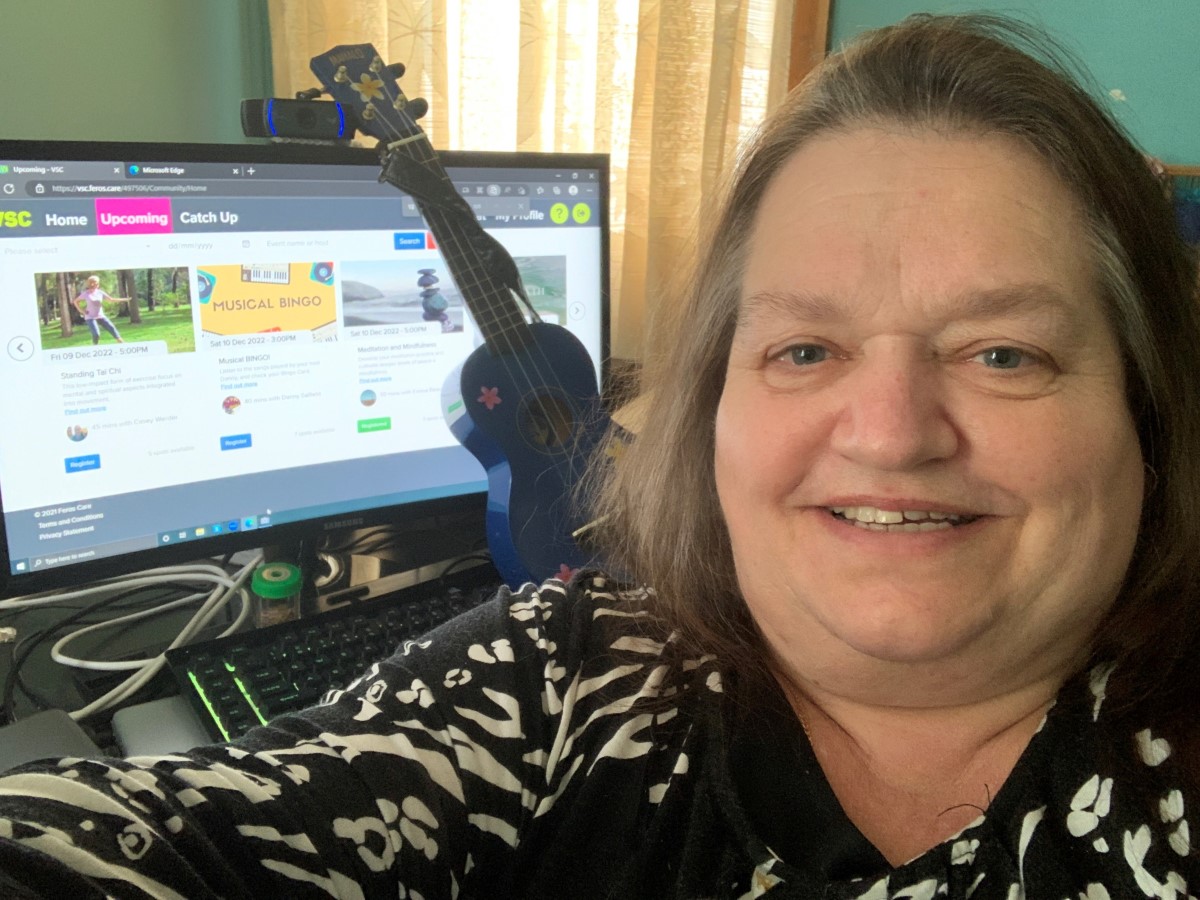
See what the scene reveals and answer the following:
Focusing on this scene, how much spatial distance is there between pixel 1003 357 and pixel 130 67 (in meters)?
1.35

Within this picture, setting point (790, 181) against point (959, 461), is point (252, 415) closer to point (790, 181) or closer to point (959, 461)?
point (790, 181)

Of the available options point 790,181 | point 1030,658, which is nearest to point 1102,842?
point 1030,658

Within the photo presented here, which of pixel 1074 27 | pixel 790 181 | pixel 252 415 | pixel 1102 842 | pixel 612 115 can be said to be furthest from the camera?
pixel 612 115

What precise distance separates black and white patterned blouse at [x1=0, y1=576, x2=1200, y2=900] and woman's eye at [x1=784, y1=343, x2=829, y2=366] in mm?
246

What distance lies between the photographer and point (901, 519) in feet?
2.22

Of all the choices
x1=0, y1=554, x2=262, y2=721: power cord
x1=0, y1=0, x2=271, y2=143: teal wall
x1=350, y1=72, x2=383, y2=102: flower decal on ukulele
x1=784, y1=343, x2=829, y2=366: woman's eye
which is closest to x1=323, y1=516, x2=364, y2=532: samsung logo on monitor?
x1=0, y1=554, x2=262, y2=721: power cord

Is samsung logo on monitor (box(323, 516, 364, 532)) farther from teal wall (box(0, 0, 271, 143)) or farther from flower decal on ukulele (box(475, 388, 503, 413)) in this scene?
teal wall (box(0, 0, 271, 143))

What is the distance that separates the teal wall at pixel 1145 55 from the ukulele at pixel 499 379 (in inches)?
34.8

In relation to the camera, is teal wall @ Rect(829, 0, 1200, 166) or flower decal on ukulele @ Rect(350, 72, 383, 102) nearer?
flower decal on ukulele @ Rect(350, 72, 383, 102)

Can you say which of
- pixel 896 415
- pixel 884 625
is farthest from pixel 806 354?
pixel 884 625

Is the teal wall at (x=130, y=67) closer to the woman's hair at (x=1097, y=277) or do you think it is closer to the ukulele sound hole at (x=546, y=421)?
the ukulele sound hole at (x=546, y=421)

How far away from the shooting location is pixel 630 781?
2.36 feet

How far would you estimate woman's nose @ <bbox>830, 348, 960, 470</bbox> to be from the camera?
2.11 ft

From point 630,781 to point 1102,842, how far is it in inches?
12.1
